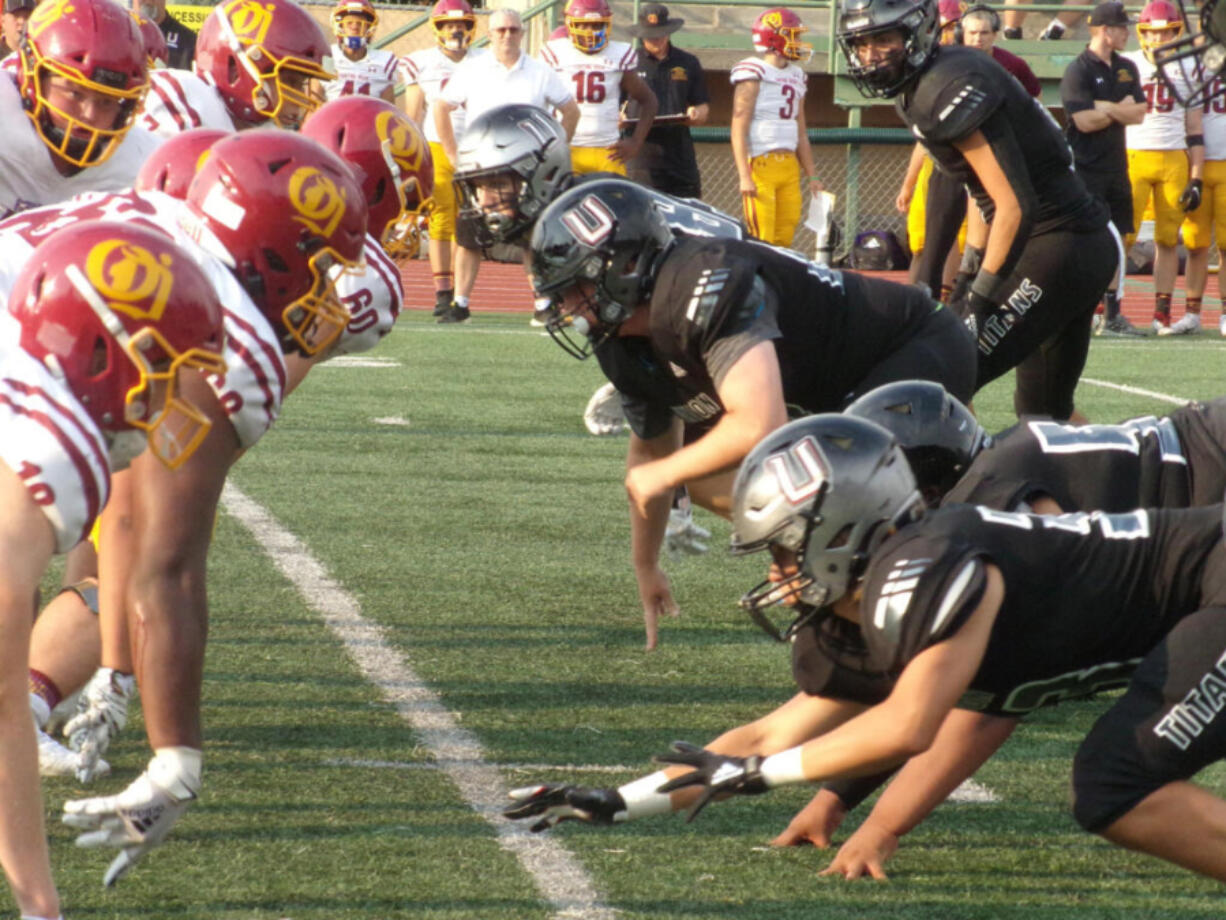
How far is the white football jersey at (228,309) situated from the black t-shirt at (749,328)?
92 cm

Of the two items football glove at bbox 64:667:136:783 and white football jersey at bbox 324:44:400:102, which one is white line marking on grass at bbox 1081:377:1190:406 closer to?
white football jersey at bbox 324:44:400:102

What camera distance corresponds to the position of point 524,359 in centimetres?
1033

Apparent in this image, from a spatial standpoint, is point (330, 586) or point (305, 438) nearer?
point (330, 586)

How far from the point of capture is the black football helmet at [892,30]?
17.6ft

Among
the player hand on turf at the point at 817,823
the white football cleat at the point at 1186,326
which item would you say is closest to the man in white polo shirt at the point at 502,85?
the white football cleat at the point at 1186,326

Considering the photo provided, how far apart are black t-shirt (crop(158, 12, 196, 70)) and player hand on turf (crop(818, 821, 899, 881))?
8345 millimetres

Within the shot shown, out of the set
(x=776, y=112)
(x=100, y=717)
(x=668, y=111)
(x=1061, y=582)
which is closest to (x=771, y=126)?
(x=776, y=112)

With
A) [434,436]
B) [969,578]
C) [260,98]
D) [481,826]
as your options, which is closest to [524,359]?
[434,436]

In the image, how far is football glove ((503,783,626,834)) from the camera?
2.96 metres

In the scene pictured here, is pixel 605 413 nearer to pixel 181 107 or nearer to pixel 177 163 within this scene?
pixel 181 107

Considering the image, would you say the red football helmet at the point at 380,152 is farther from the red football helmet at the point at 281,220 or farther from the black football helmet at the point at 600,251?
the red football helmet at the point at 281,220

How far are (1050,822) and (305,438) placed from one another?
15.9 feet

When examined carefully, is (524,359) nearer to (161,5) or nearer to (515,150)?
(161,5)

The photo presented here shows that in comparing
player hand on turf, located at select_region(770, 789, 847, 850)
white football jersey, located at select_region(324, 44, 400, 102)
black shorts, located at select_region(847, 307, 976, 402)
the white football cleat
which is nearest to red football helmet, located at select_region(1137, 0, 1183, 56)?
the white football cleat
